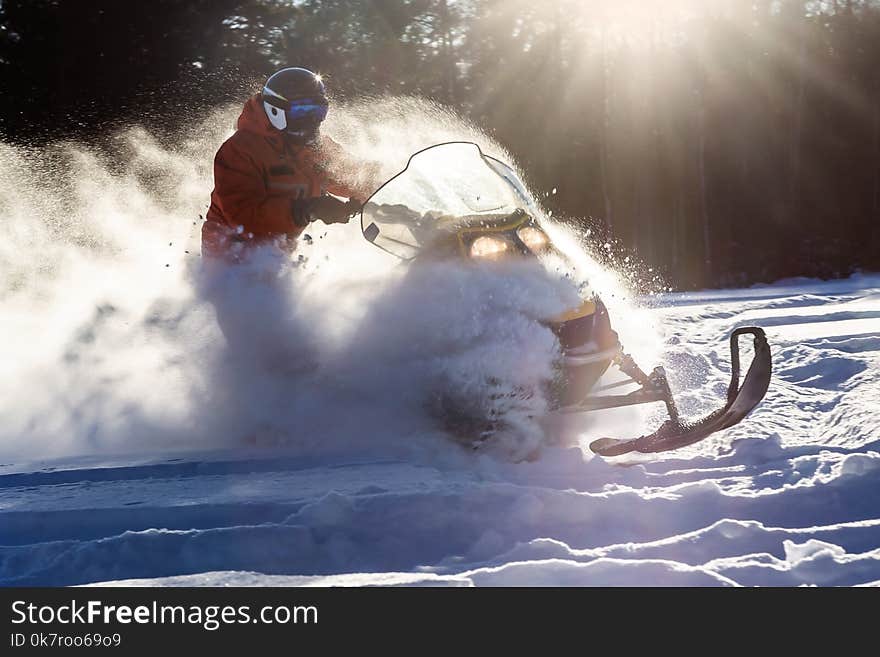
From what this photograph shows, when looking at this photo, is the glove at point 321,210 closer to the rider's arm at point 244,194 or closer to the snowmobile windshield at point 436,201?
the rider's arm at point 244,194

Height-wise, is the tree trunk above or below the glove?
above

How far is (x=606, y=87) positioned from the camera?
64.9 feet

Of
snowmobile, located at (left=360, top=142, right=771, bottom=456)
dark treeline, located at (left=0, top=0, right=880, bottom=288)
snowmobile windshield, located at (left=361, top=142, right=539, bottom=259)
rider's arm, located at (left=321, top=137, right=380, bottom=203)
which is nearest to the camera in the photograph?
snowmobile, located at (left=360, top=142, right=771, bottom=456)

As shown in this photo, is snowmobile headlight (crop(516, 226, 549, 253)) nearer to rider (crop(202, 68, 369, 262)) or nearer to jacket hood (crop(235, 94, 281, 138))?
rider (crop(202, 68, 369, 262))

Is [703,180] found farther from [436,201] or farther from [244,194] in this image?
[436,201]

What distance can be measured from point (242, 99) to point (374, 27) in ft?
9.81

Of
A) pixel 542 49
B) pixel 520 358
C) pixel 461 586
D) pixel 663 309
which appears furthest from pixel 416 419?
pixel 542 49

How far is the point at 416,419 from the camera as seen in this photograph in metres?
5.03

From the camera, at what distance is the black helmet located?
18.3ft

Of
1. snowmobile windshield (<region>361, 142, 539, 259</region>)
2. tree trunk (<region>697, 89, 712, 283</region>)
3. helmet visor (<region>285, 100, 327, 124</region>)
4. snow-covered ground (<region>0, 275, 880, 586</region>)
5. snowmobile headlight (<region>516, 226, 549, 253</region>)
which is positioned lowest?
snow-covered ground (<region>0, 275, 880, 586</region>)

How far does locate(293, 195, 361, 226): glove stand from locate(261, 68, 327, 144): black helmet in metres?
0.48

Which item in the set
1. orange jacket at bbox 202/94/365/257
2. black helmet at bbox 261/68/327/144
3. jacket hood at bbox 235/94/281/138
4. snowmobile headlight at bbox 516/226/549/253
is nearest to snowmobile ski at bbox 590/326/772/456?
snowmobile headlight at bbox 516/226/549/253

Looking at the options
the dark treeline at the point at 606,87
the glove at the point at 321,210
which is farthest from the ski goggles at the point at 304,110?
the dark treeline at the point at 606,87

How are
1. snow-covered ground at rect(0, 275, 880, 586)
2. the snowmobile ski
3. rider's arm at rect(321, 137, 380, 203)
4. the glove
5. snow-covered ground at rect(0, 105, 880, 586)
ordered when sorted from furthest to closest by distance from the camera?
rider's arm at rect(321, 137, 380, 203), the glove, the snowmobile ski, snow-covered ground at rect(0, 105, 880, 586), snow-covered ground at rect(0, 275, 880, 586)
